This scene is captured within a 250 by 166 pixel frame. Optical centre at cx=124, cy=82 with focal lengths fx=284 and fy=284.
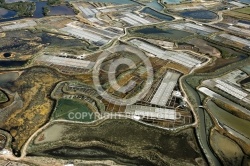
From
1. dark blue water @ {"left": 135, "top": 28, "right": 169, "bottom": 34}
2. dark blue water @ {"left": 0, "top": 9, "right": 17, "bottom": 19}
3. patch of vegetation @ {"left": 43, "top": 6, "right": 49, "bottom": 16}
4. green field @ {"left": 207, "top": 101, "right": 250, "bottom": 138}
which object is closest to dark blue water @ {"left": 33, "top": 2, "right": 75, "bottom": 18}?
patch of vegetation @ {"left": 43, "top": 6, "right": 49, "bottom": 16}

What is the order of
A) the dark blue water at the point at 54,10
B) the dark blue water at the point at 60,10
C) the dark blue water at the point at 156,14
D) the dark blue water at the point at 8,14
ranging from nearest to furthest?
the dark blue water at the point at 8,14
the dark blue water at the point at 156,14
the dark blue water at the point at 54,10
the dark blue water at the point at 60,10

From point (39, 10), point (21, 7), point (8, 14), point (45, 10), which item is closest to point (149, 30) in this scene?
point (45, 10)

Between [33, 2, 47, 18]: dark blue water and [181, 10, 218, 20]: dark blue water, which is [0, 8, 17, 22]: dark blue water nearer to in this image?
[33, 2, 47, 18]: dark blue water

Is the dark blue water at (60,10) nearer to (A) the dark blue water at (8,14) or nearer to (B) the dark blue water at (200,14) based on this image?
(A) the dark blue water at (8,14)

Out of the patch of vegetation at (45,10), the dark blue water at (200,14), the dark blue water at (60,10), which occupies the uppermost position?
the patch of vegetation at (45,10)

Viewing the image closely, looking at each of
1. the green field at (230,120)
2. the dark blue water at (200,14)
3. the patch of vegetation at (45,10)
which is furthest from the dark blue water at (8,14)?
the green field at (230,120)

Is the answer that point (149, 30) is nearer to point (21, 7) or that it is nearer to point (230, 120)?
point (230, 120)

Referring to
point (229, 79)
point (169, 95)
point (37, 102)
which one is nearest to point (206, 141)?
point (169, 95)

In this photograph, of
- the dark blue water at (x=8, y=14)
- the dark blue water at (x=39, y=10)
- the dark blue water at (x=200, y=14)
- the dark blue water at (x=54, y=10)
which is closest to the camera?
the dark blue water at (x=8, y=14)
